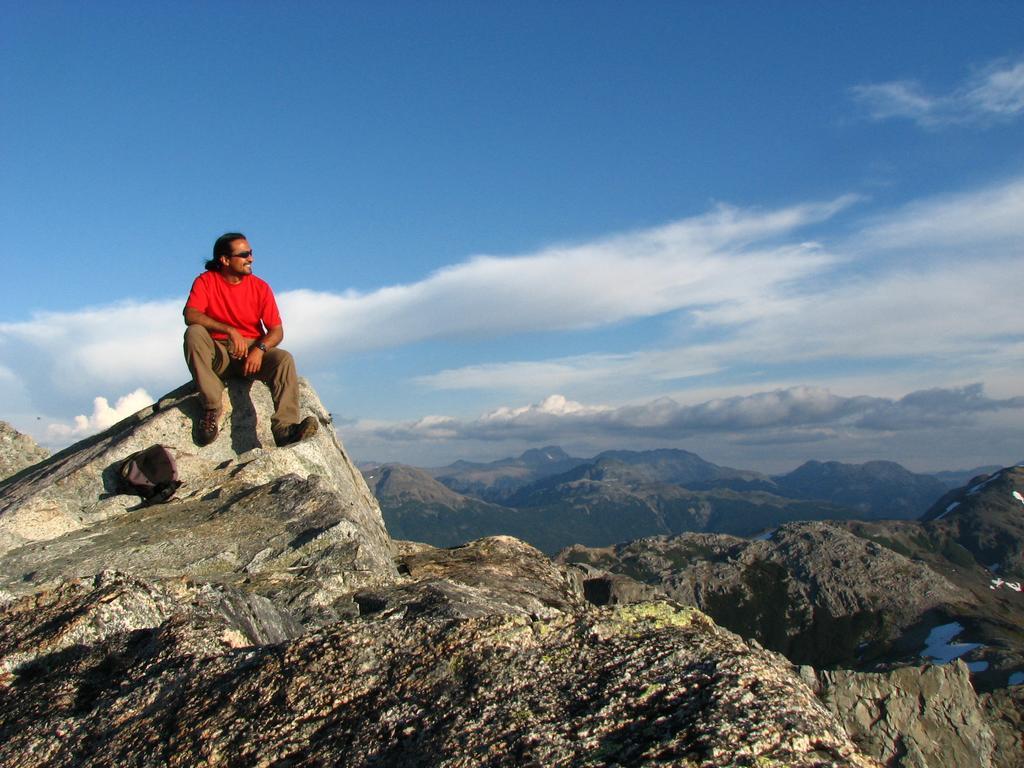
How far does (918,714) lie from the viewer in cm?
6462

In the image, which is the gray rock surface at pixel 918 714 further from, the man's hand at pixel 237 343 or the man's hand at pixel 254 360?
the man's hand at pixel 237 343

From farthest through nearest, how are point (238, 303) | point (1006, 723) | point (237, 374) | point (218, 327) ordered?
point (1006, 723) → point (237, 374) → point (238, 303) → point (218, 327)

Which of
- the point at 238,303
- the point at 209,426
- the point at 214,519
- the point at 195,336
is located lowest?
the point at 214,519

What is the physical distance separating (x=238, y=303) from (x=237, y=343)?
1.14 m

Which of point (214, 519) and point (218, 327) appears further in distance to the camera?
point (218, 327)

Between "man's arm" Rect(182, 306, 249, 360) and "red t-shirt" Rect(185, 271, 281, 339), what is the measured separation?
16 cm

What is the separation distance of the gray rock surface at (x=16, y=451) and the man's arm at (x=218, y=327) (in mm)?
11842

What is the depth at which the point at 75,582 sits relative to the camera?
344 inches

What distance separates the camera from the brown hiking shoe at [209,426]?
62.1 feet

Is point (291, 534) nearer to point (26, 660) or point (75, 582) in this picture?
point (75, 582)

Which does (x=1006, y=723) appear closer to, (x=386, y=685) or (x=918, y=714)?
(x=918, y=714)

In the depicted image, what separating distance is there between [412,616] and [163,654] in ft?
7.48

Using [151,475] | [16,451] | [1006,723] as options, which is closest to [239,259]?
[151,475]

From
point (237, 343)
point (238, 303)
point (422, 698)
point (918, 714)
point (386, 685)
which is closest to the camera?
point (422, 698)
